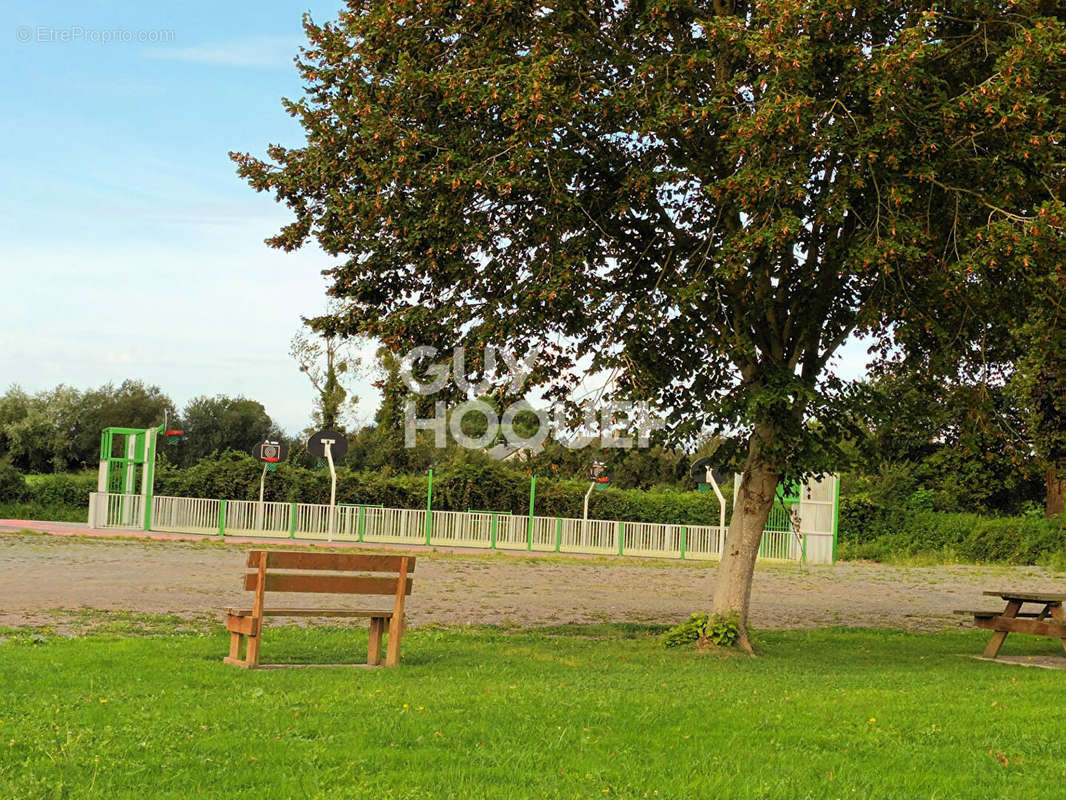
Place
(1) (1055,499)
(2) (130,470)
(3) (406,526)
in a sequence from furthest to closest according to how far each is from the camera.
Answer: (1) (1055,499)
(2) (130,470)
(3) (406,526)

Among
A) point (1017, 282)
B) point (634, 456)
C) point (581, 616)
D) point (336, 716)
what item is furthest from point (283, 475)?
point (336, 716)

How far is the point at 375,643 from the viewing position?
9664mm

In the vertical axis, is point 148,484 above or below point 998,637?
above

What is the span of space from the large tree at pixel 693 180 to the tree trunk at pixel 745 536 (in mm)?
27

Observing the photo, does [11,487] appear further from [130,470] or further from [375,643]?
[375,643]

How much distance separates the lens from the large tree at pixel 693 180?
10484 mm

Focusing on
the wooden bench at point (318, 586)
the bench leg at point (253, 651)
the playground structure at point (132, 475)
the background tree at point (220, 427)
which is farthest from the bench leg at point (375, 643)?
the background tree at point (220, 427)

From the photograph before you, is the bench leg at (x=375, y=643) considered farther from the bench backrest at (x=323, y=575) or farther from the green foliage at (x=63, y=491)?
the green foliage at (x=63, y=491)

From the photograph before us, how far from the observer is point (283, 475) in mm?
40750

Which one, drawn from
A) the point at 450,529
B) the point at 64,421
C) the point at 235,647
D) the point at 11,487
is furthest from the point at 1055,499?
the point at 64,421

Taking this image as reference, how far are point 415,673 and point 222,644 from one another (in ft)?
6.92

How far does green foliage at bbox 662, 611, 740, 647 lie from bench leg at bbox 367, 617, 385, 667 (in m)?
3.96

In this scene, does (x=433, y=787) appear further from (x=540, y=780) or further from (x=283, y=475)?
(x=283, y=475)

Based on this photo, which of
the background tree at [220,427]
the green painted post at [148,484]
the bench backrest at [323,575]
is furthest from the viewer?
the background tree at [220,427]
